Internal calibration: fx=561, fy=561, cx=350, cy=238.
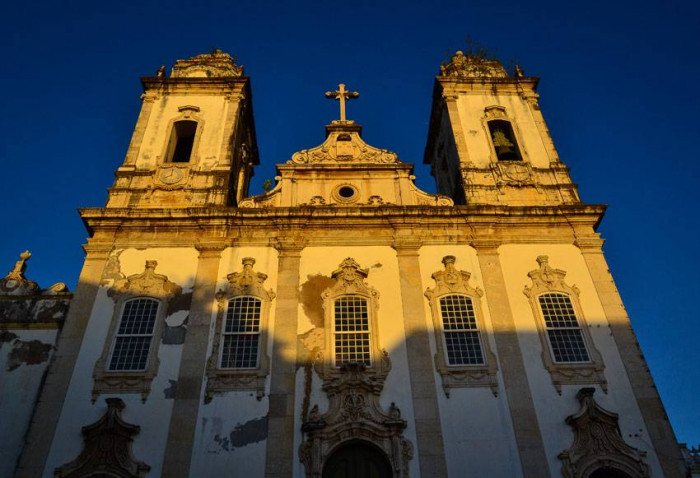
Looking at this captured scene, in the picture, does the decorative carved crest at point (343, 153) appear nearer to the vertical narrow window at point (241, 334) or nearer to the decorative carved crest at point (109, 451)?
the vertical narrow window at point (241, 334)

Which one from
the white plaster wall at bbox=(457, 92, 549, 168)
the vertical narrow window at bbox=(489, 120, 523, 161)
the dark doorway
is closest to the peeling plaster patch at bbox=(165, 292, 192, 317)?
the white plaster wall at bbox=(457, 92, 549, 168)

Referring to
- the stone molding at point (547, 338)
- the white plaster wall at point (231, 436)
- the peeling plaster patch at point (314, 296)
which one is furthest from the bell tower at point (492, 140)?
the white plaster wall at point (231, 436)

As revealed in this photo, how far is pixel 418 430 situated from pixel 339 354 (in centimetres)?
240

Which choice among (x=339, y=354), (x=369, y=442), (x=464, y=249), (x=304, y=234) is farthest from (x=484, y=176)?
(x=369, y=442)

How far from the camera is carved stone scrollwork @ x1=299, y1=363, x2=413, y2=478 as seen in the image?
36.9 ft

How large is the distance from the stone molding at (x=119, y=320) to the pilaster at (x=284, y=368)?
8.50 feet

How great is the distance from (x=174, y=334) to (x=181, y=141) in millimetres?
8484

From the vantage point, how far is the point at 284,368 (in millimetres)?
12438

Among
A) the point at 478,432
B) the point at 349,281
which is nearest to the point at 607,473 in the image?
the point at 478,432

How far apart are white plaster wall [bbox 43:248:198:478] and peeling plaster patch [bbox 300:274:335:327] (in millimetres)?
2861

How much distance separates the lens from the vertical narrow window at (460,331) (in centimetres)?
1277

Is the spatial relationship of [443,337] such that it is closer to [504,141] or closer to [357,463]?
[357,463]

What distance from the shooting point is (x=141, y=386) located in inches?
A: 478

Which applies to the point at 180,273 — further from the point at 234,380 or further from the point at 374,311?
the point at 374,311
